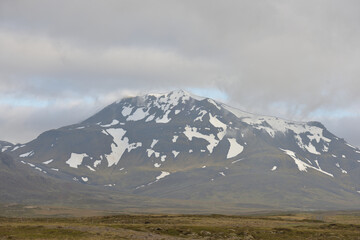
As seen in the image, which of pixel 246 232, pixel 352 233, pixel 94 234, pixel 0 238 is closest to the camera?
pixel 0 238

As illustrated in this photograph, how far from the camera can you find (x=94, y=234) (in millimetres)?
87500

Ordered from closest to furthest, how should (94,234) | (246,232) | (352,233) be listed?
(94,234) → (246,232) → (352,233)

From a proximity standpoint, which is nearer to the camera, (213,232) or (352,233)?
(213,232)

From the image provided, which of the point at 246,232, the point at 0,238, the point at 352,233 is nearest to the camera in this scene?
the point at 0,238

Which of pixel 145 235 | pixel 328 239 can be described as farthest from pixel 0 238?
pixel 328 239

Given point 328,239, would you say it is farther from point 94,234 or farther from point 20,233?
point 20,233

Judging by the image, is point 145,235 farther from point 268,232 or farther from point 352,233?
point 352,233

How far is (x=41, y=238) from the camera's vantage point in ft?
262

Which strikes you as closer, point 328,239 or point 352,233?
point 328,239

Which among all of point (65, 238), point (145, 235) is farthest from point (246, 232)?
point (65, 238)

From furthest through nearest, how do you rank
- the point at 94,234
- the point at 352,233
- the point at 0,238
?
the point at 352,233 < the point at 94,234 < the point at 0,238

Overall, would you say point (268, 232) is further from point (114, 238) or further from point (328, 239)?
point (114, 238)

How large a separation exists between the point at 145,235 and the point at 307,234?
33.2 m

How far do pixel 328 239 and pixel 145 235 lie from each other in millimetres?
32599
